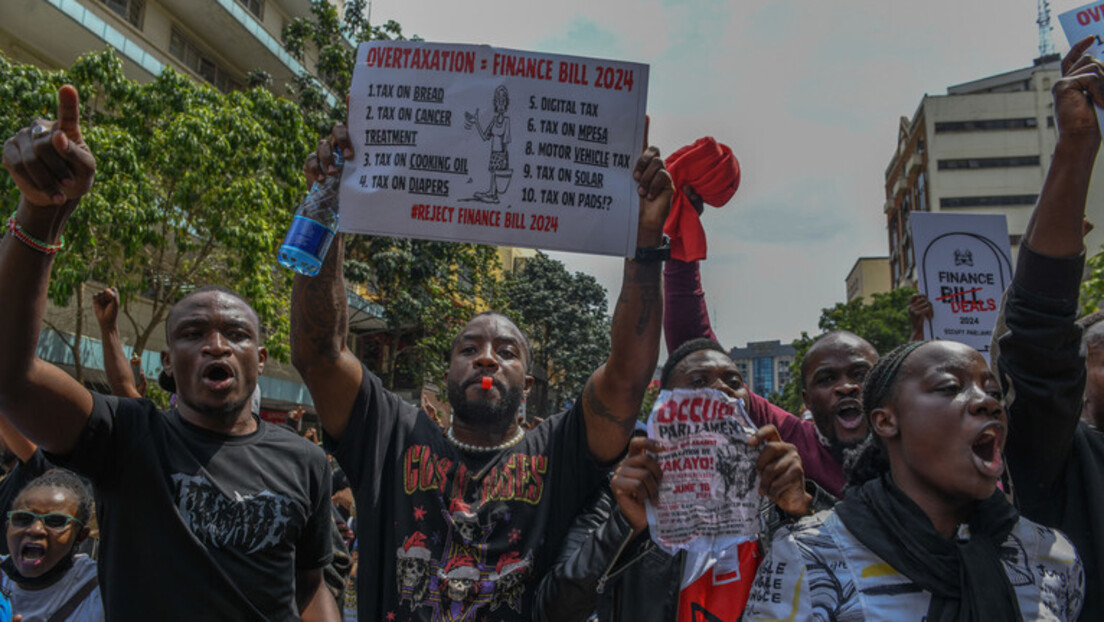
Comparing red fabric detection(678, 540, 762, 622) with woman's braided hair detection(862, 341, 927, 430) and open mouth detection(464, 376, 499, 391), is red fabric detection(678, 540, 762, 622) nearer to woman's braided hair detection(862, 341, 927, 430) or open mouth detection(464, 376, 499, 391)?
woman's braided hair detection(862, 341, 927, 430)

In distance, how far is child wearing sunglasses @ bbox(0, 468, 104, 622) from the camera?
10.3ft

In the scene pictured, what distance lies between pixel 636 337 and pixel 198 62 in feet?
72.3

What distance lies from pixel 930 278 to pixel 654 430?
3.09 metres

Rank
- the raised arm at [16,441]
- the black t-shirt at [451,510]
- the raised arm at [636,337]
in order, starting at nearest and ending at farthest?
the black t-shirt at [451,510] < the raised arm at [636,337] < the raised arm at [16,441]

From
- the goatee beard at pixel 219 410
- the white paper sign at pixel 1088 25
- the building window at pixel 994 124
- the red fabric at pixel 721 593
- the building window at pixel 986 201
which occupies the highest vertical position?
the building window at pixel 994 124

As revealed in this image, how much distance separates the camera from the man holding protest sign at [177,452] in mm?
2076

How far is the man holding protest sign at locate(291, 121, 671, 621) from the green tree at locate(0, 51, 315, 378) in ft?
28.1

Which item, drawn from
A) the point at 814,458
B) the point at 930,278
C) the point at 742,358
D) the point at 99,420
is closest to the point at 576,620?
the point at 814,458

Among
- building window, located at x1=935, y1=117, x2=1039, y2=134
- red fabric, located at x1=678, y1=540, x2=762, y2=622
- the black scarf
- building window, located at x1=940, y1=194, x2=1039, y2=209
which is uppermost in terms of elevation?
building window, located at x1=935, y1=117, x2=1039, y2=134

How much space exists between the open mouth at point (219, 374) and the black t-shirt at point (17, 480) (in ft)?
4.38

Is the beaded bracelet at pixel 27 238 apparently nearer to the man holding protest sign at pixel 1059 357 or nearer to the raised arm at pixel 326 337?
the raised arm at pixel 326 337

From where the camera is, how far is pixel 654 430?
2266mm

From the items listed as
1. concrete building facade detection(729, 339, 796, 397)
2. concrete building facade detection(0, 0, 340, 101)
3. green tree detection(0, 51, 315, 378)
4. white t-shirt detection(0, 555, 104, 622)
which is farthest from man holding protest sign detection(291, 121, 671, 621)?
concrete building facade detection(729, 339, 796, 397)

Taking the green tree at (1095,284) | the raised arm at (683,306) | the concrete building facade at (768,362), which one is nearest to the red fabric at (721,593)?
the raised arm at (683,306)
